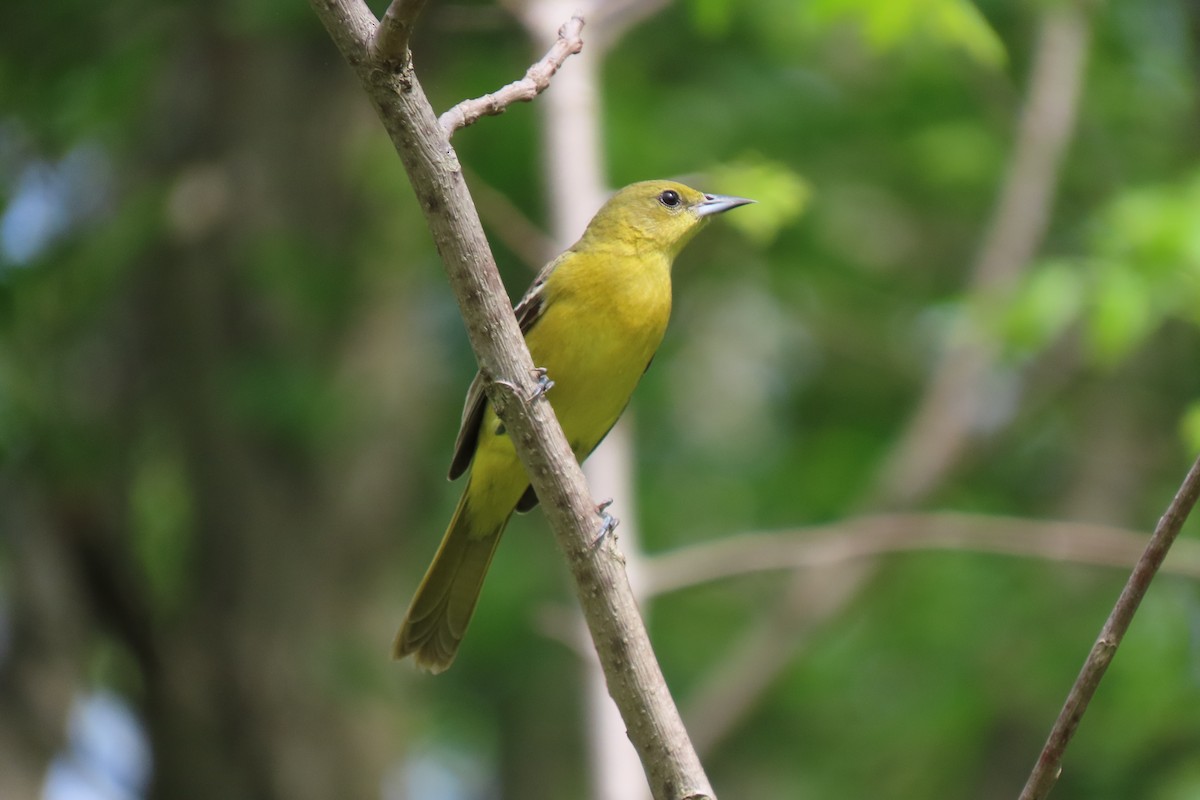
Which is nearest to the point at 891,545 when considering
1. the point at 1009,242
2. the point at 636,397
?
the point at 1009,242

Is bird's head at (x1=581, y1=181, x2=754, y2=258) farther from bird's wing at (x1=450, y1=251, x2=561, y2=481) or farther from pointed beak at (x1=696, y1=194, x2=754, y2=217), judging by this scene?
bird's wing at (x1=450, y1=251, x2=561, y2=481)

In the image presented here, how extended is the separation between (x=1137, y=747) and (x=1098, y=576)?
111 cm

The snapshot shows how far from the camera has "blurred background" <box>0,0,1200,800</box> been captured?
632cm

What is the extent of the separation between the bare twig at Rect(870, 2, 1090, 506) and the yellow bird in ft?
8.24

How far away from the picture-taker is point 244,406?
23.5 ft

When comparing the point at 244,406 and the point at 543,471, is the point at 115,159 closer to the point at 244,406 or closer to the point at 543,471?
the point at 244,406

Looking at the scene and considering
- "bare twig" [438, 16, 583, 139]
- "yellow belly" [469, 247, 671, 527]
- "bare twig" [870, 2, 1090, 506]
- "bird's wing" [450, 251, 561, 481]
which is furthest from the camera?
"bare twig" [870, 2, 1090, 506]

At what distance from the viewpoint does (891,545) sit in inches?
236

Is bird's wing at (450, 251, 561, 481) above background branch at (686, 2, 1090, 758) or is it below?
below

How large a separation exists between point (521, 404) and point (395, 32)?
74 centimetres

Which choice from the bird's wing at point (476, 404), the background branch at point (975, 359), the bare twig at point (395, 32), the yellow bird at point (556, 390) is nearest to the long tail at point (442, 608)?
the yellow bird at point (556, 390)

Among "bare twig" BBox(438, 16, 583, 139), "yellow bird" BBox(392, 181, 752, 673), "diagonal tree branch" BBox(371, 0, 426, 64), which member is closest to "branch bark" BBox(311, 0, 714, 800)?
"diagonal tree branch" BBox(371, 0, 426, 64)

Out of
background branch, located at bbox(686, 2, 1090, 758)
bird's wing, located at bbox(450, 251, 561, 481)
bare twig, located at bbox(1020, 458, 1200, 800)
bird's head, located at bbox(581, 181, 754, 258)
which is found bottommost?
bare twig, located at bbox(1020, 458, 1200, 800)

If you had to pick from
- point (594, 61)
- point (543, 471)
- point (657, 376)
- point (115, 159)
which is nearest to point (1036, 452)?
point (657, 376)
